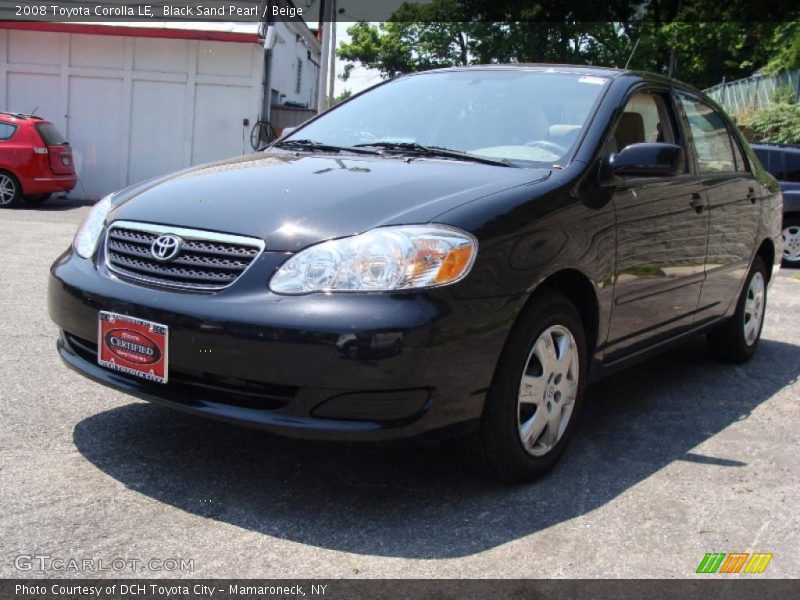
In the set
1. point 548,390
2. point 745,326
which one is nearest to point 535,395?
point 548,390

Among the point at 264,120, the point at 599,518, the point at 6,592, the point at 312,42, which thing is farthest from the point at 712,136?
the point at 312,42

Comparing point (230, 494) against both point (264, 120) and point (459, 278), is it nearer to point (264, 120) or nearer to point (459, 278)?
point (459, 278)

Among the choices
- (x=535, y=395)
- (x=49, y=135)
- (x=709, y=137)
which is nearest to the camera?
(x=535, y=395)

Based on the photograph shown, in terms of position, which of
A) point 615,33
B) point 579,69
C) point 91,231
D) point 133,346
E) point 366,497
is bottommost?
point 366,497

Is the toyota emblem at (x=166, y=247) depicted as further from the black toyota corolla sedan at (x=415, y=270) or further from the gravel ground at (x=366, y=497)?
the gravel ground at (x=366, y=497)

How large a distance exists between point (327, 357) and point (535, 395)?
95 cm

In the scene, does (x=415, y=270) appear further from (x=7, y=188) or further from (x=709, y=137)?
(x=7, y=188)

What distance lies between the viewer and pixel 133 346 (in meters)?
3.04

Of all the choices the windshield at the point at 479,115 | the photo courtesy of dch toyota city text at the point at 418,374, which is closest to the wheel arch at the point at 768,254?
the photo courtesy of dch toyota city text at the point at 418,374

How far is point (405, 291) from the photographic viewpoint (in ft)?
9.23

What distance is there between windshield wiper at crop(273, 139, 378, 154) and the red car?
11.0 metres

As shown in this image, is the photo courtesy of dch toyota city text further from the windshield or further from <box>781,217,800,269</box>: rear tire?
<box>781,217,800,269</box>: rear tire

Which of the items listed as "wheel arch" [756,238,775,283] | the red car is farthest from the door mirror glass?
the red car

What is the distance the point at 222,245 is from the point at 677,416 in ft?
8.53
